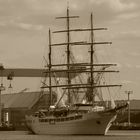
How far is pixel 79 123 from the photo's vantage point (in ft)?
431

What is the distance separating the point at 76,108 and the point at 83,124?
4.32 meters

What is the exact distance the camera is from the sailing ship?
130 m

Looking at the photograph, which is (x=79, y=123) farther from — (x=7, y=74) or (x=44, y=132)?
(x=7, y=74)

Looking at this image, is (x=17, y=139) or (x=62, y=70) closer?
(x=17, y=139)

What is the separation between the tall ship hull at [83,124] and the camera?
426 feet

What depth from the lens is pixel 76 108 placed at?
441ft

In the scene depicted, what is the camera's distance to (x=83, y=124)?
13112 centimetres

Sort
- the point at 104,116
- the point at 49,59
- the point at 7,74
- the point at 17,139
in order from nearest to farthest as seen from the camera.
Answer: the point at 17,139 < the point at 104,116 < the point at 49,59 < the point at 7,74

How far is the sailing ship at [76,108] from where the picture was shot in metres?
130

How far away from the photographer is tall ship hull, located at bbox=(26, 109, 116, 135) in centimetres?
12975

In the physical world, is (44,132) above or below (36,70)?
below

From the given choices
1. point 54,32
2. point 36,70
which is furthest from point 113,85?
point 36,70

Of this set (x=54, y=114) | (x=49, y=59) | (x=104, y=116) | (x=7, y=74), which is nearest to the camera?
(x=104, y=116)

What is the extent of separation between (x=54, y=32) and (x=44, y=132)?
65.7ft
